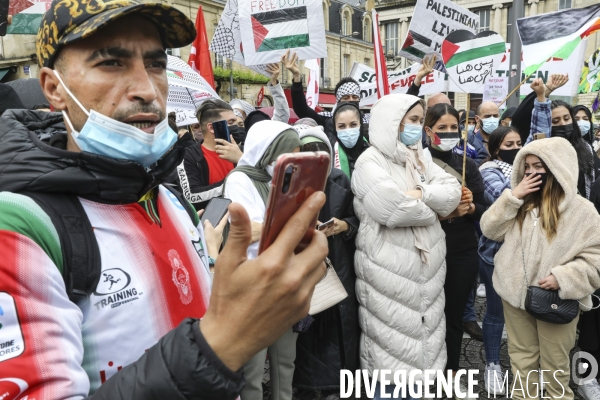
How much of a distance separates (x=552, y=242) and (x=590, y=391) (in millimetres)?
1435

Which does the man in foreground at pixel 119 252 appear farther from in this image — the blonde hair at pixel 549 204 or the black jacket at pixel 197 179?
the blonde hair at pixel 549 204

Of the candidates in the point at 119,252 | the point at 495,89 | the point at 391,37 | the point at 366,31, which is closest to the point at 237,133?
the point at 119,252

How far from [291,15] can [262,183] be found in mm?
3056

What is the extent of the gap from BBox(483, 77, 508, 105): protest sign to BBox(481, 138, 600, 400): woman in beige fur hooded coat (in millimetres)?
5803

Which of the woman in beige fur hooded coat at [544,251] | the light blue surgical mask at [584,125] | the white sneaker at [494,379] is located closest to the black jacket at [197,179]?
the woman in beige fur hooded coat at [544,251]

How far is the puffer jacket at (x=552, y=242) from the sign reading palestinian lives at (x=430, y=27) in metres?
3.14

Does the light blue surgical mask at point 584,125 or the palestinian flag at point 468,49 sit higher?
the palestinian flag at point 468,49

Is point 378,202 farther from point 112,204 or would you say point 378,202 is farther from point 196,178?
point 112,204

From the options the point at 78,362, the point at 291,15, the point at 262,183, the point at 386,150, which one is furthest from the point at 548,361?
the point at 291,15

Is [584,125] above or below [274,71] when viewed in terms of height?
below

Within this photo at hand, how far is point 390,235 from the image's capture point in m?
3.21

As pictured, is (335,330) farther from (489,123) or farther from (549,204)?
(489,123)

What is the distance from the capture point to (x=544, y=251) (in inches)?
122

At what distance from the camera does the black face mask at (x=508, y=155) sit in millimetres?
4359
